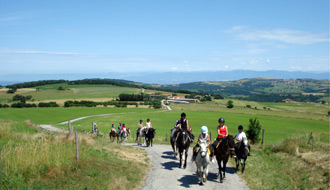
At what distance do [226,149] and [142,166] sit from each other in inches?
190

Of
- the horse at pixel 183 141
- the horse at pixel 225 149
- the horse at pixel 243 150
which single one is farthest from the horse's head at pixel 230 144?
the horse at pixel 183 141

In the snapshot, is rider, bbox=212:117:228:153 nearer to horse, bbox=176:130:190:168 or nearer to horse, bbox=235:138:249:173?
horse, bbox=176:130:190:168

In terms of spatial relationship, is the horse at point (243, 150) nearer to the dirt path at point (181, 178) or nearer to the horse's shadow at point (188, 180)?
the dirt path at point (181, 178)

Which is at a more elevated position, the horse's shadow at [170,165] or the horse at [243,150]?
the horse at [243,150]

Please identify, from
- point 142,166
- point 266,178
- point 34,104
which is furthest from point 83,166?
point 34,104

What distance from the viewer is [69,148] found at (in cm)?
1190

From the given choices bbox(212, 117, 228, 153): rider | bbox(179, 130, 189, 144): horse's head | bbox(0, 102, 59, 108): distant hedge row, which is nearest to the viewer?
bbox(212, 117, 228, 153): rider

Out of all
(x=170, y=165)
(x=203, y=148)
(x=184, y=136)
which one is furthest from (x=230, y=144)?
(x=170, y=165)

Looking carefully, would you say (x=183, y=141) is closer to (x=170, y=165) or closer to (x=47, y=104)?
(x=170, y=165)

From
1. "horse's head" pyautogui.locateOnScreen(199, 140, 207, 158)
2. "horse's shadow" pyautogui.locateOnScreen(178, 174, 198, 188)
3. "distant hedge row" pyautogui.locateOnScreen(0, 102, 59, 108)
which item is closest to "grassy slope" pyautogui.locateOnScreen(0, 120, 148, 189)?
"horse's shadow" pyautogui.locateOnScreen(178, 174, 198, 188)

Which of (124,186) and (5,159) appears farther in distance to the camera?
(124,186)

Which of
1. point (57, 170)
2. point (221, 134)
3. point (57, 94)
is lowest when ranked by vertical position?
point (57, 94)

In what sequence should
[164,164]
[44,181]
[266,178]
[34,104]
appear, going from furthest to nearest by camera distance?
[34,104] < [164,164] < [266,178] < [44,181]

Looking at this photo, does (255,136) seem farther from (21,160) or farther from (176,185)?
(21,160)
